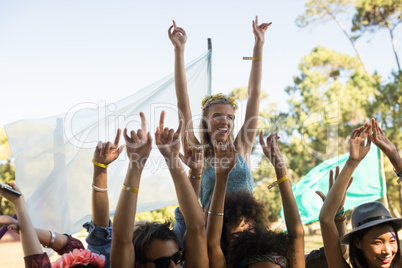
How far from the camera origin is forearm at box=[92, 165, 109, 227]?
2291 millimetres

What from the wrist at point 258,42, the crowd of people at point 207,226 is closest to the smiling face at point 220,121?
the wrist at point 258,42

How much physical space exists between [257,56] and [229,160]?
1.65 meters

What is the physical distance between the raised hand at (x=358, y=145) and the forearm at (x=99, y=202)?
132 centimetres

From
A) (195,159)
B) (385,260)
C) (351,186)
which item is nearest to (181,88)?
(195,159)

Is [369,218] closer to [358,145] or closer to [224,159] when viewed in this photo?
[358,145]

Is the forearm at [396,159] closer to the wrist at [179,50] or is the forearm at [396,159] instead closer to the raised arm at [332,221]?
the raised arm at [332,221]

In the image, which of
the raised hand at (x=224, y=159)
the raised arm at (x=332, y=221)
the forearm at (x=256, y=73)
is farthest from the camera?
the forearm at (x=256, y=73)

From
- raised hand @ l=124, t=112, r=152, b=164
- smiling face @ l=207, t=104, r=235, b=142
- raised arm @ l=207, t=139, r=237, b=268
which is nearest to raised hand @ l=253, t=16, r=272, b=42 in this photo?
smiling face @ l=207, t=104, r=235, b=142

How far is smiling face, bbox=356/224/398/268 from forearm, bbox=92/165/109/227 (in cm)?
134

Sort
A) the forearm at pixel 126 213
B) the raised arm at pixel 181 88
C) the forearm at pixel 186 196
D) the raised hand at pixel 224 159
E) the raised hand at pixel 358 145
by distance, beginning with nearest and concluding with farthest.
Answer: the forearm at pixel 126 213 → the forearm at pixel 186 196 → the raised hand at pixel 224 159 → the raised hand at pixel 358 145 → the raised arm at pixel 181 88

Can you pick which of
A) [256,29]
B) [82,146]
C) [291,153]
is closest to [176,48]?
[256,29]

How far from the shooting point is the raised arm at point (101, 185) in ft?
7.52

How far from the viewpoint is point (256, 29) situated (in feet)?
11.8

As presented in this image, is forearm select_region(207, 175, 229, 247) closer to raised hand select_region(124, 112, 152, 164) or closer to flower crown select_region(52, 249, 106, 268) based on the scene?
raised hand select_region(124, 112, 152, 164)
